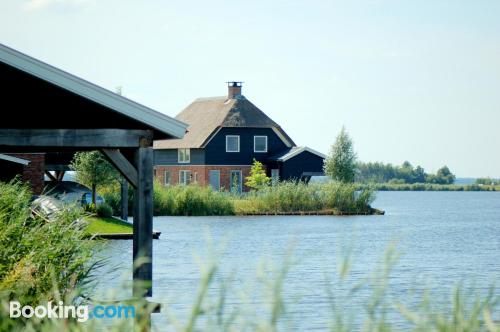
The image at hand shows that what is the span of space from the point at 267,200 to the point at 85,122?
38.4 m

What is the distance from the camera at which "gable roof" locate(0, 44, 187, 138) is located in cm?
1270

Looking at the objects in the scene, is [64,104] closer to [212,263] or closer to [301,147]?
[212,263]

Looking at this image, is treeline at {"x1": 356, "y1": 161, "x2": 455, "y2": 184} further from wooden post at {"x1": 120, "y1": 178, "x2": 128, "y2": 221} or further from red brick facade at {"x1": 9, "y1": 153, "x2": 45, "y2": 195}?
red brick facade at {"x1": 9, "y1": 153, "x2": 45, "y2": 195}

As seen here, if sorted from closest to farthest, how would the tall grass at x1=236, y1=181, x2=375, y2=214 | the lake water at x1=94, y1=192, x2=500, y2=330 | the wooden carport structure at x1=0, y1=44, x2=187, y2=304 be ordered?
the wooden carport structure at x1=0, y1=44, x2=187, y2=304, the lake water at x1=94, y1=192, x2=500, y2=330, the tall grass at x1=236, y1=181, x2=375, y2=214

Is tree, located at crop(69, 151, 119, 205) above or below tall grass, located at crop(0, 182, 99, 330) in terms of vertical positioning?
above

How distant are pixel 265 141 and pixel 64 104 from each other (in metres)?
50.7

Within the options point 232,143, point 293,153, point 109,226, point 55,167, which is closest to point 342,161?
point 293,153

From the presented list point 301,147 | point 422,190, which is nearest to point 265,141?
point 301,147

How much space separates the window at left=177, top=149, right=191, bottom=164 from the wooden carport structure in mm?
51162

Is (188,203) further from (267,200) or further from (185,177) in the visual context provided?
(185,177)

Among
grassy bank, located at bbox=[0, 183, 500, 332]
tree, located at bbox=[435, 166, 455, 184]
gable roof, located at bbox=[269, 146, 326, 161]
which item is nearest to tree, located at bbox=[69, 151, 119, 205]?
gable roof, located at bbox=[269, 146, 326, 161]

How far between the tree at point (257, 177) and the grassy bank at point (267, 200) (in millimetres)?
4393

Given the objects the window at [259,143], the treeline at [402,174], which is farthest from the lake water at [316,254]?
the treeline at [402,174]

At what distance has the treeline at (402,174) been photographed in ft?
418
